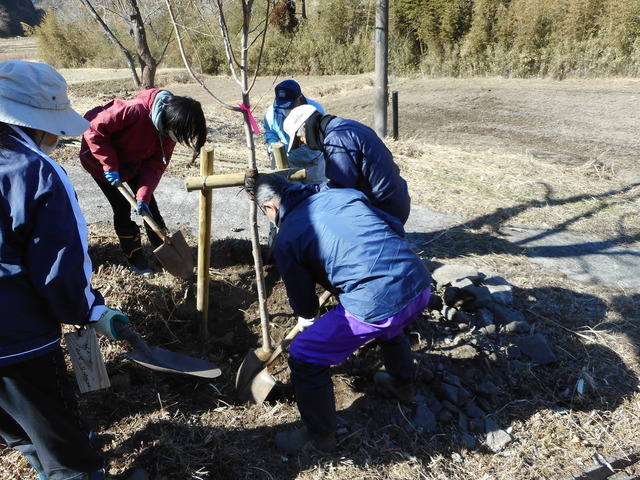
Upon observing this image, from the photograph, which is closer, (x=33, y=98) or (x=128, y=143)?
(x=33, y=98)

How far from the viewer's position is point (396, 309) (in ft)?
7.01

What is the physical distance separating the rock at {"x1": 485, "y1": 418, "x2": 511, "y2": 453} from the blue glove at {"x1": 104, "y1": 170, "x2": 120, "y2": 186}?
286 centimetres

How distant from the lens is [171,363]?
2.62 metres

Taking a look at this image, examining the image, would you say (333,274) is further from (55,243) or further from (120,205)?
(120,205)

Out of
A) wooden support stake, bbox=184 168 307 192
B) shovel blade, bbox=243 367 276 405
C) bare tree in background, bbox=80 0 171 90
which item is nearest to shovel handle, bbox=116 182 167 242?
wooden support stake, bbox=184 168 307 192

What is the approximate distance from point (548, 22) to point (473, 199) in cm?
1202

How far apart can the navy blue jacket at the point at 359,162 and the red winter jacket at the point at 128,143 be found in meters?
1.24

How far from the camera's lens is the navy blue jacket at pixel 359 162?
3.20 metres

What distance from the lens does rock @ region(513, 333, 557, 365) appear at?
321cm

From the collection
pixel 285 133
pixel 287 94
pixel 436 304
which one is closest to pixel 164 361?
pixel 436 304

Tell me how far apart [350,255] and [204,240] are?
1258 millimetres

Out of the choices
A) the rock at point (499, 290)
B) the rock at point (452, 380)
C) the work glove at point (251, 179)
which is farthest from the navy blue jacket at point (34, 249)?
the rock at point (499, 290)

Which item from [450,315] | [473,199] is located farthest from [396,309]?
[473,199]

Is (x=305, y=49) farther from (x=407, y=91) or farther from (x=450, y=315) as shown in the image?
(x=450, y=315)
